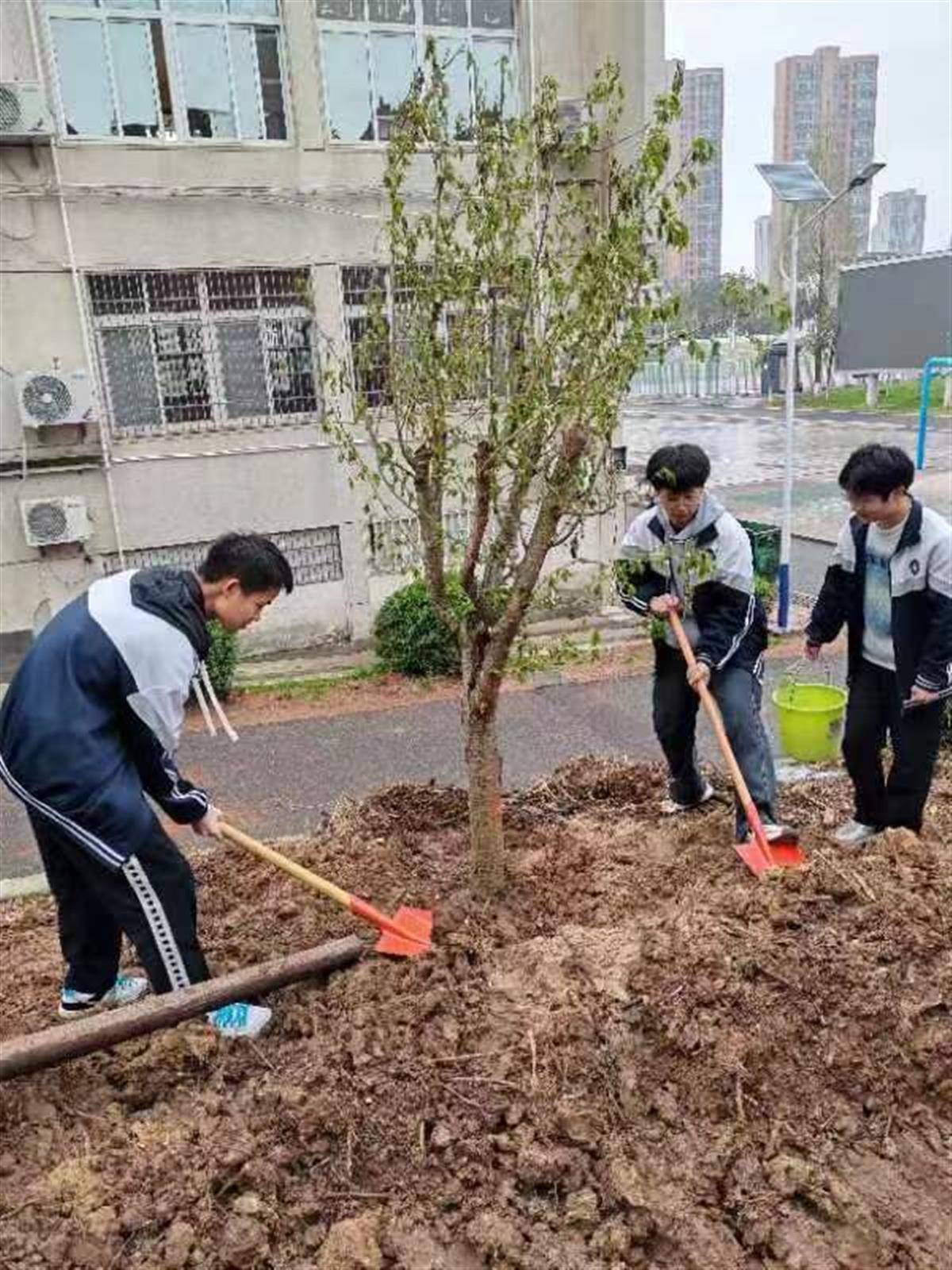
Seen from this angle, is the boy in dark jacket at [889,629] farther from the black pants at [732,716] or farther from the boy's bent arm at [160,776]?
the boy's bent arm at [160,776]

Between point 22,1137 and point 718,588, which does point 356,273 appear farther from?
point 22,1137

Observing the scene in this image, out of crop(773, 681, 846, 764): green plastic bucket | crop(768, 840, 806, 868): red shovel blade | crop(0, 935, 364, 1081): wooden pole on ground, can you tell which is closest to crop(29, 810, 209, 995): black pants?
crop(0, 935, 364, 1081): wooden pole on ground

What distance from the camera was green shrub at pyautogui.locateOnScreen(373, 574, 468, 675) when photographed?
8125 millimetres

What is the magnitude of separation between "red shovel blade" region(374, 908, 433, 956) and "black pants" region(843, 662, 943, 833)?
2034 millimetres

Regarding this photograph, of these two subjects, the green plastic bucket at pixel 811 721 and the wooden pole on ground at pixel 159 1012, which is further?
the green plastic bucket at pixel 811 721

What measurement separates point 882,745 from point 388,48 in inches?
307

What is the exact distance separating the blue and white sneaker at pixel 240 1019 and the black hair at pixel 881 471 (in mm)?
2852

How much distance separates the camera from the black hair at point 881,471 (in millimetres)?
3570

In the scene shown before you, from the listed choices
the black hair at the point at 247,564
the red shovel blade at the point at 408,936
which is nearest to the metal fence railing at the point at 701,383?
the red shovel blade at the point at 408,936

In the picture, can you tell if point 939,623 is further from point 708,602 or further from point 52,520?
point 52,520

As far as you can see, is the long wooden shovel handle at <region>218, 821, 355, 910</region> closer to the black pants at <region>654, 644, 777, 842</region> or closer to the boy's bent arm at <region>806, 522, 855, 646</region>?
the black pants at <region>654, 644, 777, 842</region>

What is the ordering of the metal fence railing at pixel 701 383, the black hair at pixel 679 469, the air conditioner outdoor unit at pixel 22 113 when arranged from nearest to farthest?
the black hair at pixel 679 469 → the air conditioner outdoor unit at pixel 22 113 → the metal fence railing at pixel 701 383

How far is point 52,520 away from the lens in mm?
8250

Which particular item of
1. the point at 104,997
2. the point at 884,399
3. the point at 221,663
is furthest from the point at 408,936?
the point at 884,399
